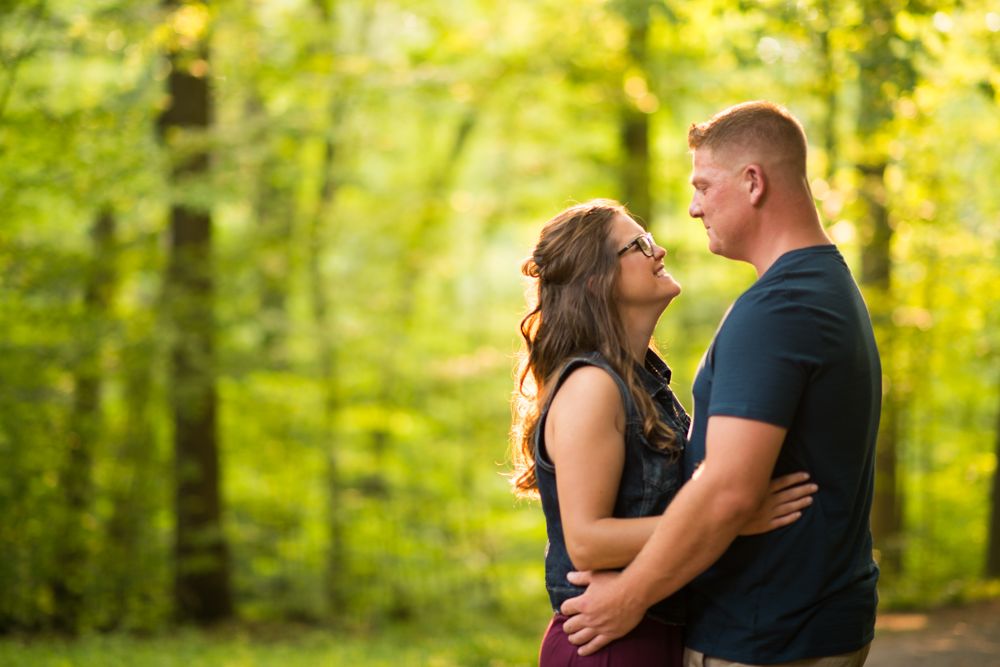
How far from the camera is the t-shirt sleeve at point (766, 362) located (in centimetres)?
172

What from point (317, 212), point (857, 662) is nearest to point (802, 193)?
point (857, 662)

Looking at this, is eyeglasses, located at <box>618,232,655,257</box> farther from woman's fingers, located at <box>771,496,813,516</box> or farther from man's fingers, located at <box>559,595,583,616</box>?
man's fingers, located at <box>559,595,583,616</box>

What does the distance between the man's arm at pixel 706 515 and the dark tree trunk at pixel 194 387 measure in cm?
685

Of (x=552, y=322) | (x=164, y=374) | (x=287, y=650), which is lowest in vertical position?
(x=287, y=650)

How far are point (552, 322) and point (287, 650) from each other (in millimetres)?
6240

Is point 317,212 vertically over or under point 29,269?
over

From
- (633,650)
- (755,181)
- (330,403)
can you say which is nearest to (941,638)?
(633,650)

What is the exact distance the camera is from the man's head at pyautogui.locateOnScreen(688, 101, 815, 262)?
196cm

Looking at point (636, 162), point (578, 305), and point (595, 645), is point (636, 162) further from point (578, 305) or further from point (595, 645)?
point (595, 645)

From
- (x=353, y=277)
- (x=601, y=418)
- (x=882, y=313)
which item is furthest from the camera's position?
(x=353, y=277)

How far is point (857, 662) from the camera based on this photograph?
6.28 feet

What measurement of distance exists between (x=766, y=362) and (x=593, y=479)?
51 cm

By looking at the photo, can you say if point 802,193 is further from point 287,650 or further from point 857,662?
point 287,650

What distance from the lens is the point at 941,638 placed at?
231 inches
